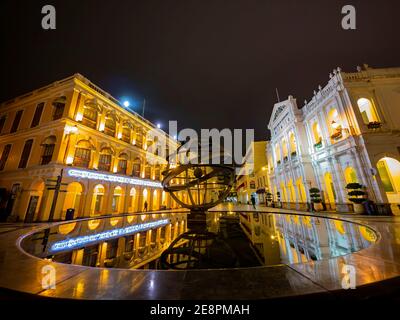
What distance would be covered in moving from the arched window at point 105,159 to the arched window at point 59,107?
542 centimetres

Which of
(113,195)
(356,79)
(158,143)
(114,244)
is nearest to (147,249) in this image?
(114,244)

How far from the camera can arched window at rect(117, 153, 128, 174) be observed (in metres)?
22.5

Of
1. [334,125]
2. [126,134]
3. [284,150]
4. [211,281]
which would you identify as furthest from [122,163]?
[334,125]

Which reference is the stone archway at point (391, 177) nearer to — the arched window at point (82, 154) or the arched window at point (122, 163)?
the arched window at point (122, 163)

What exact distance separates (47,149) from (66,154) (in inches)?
102

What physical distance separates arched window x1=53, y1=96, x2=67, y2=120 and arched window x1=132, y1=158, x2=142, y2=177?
1025 centimetres

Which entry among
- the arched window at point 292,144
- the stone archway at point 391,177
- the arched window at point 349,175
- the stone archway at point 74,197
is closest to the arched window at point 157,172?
the stone archway at point 74,197

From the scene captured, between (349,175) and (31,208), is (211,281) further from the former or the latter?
(31,208)

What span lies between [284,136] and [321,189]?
9818mm

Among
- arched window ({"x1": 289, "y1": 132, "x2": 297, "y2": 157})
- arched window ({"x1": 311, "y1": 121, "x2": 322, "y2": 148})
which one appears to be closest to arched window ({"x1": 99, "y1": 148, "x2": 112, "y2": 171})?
arched window ({"x1": 289, "y1": 132, "x2": 297, "y2": 157})

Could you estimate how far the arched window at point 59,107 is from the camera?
17594mm

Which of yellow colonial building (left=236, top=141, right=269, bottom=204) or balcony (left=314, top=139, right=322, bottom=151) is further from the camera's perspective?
yellow colonial building (left=236, top=141, right=269, bottom=204)

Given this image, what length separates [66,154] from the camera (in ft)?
52.2

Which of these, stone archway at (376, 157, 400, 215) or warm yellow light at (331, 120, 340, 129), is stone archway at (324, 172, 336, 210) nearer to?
stone archway at (376, 157, 400, 215)
